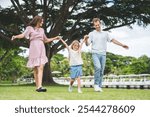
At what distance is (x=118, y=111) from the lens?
524cm

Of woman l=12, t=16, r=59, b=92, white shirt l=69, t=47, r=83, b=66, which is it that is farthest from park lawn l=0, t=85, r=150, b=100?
white shirt l=69, t=47, r=83, b=66

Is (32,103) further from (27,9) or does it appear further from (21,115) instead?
(27,9)

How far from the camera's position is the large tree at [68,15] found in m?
22.6

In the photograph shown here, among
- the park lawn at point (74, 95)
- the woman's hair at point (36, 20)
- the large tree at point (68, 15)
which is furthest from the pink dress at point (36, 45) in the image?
the large tree at point (68, 15)

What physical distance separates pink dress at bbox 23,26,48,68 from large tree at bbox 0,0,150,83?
13025mm

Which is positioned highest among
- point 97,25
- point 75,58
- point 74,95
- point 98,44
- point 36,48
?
point 97,25

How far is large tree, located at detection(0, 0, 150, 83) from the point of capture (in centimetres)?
2262

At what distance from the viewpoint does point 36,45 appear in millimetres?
9359

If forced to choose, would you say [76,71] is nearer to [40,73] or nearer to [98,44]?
[98,44]

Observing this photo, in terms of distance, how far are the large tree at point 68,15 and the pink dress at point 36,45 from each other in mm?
13025

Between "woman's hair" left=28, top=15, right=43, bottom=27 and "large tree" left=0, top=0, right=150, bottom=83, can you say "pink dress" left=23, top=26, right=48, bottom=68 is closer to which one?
"woman's hair" left=28, top=15, right=43, bottom=27

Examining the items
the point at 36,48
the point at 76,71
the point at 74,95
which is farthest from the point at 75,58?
the point at 74,95

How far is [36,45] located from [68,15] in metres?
14.5

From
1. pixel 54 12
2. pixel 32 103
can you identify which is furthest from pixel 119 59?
pixel 32 103
